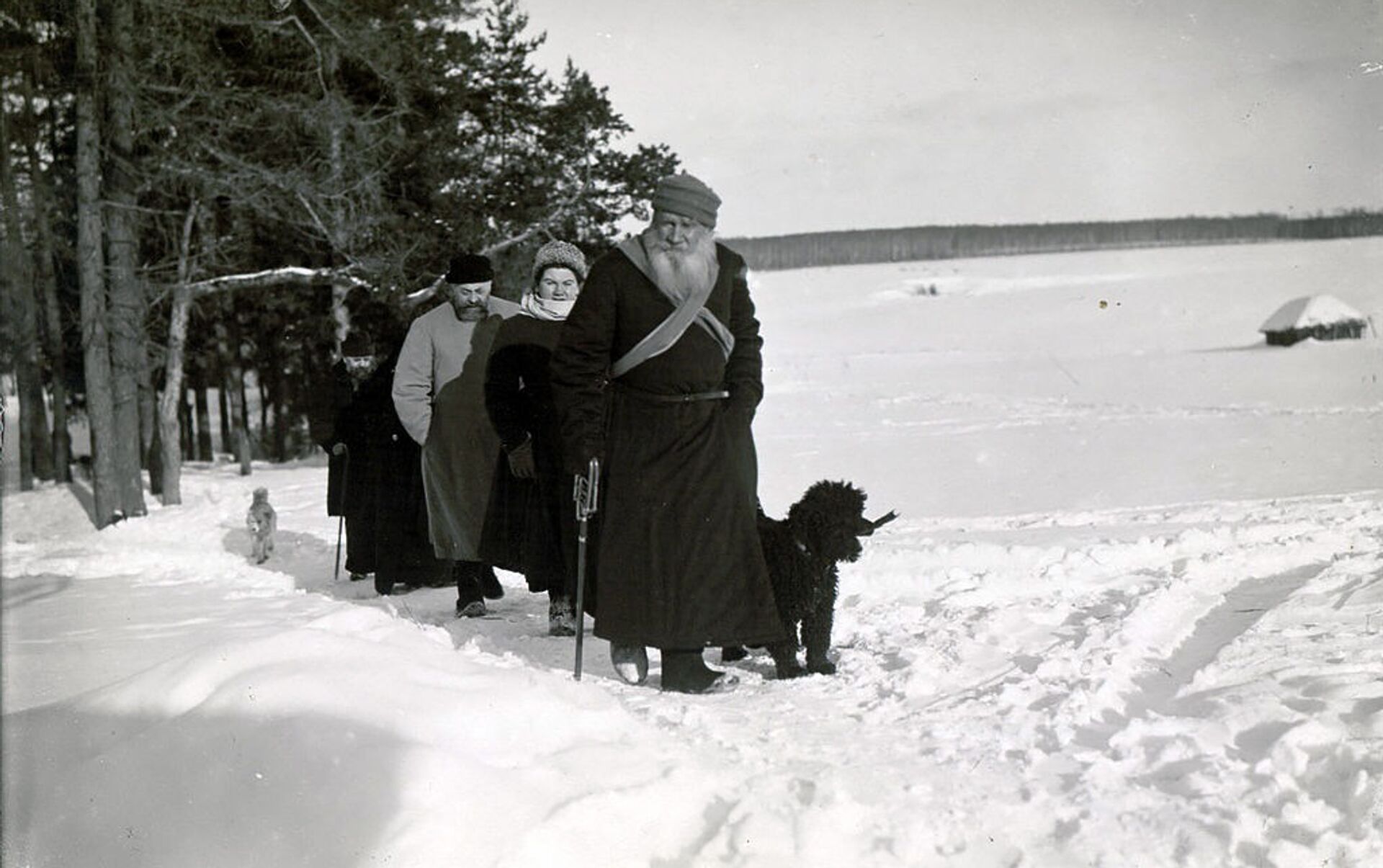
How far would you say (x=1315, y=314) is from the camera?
3472 centimetres

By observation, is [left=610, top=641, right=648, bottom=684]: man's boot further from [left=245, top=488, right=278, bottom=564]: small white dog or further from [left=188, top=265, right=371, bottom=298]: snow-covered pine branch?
[left=188, top=265, right=371, bottom=298]: snow-covered pine branch

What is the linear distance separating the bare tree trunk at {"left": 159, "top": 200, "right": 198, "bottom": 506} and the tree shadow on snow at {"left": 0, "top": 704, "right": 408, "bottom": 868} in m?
16.4

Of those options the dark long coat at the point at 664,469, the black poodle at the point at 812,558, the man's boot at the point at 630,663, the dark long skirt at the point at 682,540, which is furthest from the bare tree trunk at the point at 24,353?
the black poodle at the point at 812,558

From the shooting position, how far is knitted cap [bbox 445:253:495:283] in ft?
24.3

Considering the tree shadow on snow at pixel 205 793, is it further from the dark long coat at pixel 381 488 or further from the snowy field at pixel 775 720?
the dark long coat at pixel 381 488

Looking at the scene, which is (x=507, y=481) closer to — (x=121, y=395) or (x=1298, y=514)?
(x=1298, y=514)

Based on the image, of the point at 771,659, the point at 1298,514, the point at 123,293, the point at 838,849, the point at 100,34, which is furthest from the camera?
the point at 123,293

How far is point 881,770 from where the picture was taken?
3842mm

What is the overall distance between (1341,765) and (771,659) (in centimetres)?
284

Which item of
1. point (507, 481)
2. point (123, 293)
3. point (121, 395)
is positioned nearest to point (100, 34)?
point (123, 293)

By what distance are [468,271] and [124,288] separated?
10945 millimetres

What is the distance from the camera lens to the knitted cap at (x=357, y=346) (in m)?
9.36

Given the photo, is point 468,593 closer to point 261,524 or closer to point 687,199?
point 687,199

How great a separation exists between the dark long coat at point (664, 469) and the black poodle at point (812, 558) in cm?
9
